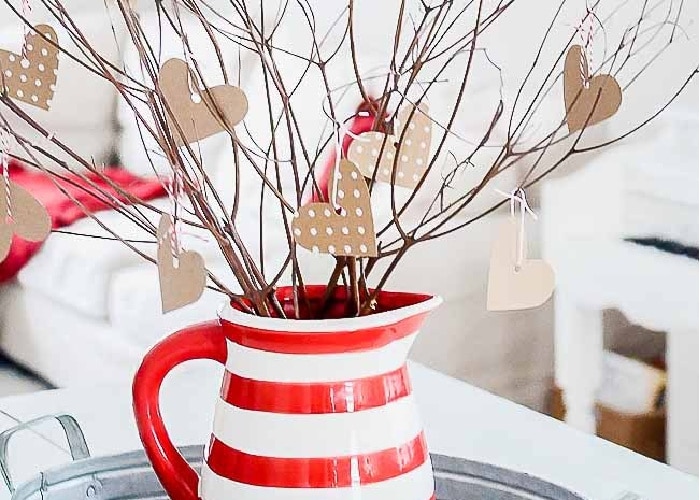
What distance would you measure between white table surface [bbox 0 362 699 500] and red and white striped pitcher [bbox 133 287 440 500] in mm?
267

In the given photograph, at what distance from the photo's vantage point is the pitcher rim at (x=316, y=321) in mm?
443

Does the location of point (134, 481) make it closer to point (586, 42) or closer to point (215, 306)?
point (586, 42)

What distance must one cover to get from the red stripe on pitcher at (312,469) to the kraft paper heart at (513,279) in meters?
0.08

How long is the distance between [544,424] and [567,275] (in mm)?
1107

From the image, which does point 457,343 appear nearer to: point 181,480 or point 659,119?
point 659,119

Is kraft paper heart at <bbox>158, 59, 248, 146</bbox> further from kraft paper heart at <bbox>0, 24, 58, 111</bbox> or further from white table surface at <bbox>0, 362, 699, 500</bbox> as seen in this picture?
white table surface at <bbox>0, 362, 699, 500</bbox>

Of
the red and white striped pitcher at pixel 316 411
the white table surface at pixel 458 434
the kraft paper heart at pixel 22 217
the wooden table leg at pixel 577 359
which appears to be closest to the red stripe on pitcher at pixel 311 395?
the red and white striped pitcher at pixel 316 411

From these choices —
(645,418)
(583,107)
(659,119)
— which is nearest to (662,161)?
(659,119)

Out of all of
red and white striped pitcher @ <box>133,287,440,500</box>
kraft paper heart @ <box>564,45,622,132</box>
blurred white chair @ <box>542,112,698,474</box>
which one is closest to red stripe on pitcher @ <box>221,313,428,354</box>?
red and white striped pitcher @ <box>133,287,440,500</box>

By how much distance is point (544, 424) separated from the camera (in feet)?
2.83

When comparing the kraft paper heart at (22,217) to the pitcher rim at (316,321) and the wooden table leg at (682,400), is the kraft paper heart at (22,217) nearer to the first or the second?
the pitcher rim at (316,321)

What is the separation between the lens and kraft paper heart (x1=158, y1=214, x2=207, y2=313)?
1.34 feet

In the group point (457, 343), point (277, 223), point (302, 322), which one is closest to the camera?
point (302, 322)

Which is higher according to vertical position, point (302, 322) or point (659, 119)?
point (659, 119)
